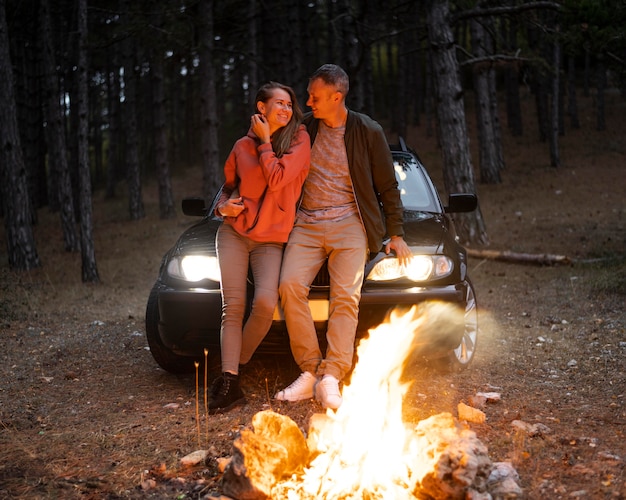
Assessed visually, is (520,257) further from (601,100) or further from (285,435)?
(601,100)

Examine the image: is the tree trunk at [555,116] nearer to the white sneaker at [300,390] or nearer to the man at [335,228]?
the man at [335,228]

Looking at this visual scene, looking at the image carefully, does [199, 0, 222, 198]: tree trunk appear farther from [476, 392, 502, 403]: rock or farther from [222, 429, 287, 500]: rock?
[222, 429, 287, 500]: rock

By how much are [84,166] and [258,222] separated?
8085 mm

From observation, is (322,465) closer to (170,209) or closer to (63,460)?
(63,460)

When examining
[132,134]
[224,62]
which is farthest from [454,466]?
[224,62]

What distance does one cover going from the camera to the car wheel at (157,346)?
15.9 ft

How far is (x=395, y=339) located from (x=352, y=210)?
915mm

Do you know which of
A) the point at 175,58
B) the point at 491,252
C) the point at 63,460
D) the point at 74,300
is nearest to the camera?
the point at 63,460

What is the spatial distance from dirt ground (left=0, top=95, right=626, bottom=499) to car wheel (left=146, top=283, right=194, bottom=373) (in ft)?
0.44

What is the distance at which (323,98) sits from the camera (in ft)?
13.9

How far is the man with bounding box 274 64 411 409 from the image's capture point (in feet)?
13.4

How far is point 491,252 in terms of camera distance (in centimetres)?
1146

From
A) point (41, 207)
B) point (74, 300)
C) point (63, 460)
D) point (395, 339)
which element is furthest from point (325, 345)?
point (41, 207)

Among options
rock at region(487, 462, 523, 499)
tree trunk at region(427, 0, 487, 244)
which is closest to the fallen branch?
tree trunk at region(427, 0, 487, 244)
